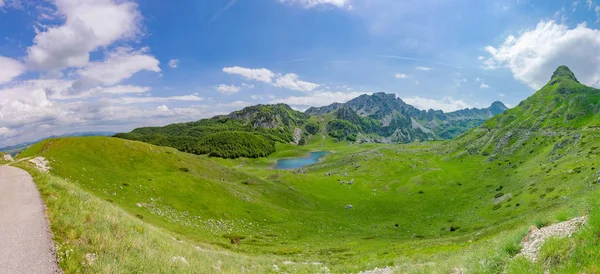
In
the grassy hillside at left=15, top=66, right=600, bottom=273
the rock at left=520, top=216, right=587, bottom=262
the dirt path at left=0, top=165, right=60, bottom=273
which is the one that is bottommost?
the grassy hillside at left=15, top=66, right=600, bottom=273

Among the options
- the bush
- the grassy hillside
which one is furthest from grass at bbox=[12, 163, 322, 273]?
the bush

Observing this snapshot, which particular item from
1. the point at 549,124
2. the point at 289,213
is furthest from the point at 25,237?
the point at 549,124

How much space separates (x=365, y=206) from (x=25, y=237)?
104 meters

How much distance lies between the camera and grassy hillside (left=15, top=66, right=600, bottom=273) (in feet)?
55.1

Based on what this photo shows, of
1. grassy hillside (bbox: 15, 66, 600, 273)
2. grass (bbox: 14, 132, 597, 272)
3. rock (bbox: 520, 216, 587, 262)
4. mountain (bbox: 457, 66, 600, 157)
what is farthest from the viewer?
mountain (bbox: 457, 66, 600, 157)

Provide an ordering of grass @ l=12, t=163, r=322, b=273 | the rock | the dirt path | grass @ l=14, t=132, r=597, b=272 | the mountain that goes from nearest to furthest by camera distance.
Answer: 1. the dirt path
2. grass @ l=12, t=163, r=322, b=273
3. the rock
4. grass @ l=14, t=132, r=597, b=272
5. the mountain

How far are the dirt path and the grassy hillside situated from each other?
1.00m

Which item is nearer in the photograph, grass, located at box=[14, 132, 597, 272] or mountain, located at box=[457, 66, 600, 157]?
grass, located at box=[14, 132, 597, 272]

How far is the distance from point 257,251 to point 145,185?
110 feet

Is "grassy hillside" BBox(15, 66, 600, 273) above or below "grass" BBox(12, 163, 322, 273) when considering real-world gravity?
below

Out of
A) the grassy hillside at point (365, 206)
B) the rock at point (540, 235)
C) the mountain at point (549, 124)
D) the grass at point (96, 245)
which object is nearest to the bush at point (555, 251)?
the grassy hillside at point (365, 206)

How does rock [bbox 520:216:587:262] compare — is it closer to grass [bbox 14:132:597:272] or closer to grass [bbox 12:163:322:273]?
grass [bbox 14:132:597:272]

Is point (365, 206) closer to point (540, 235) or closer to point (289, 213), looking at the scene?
point (289, 213)

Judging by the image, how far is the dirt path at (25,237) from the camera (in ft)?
35.9
